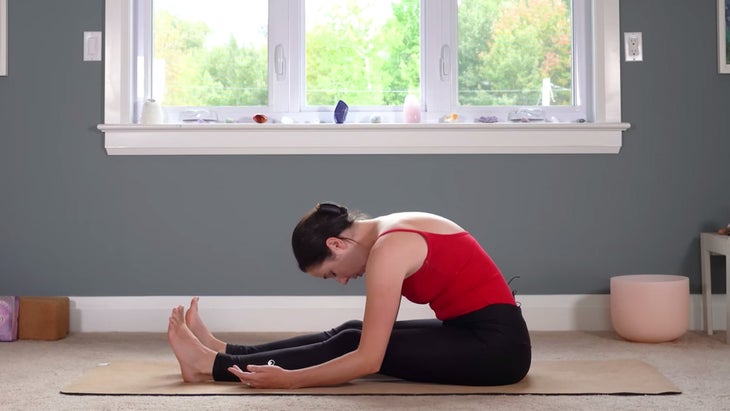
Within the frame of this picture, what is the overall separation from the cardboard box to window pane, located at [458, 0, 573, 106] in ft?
6.22

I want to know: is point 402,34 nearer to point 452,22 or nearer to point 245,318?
point 452,22

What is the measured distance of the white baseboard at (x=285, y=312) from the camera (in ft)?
12.7

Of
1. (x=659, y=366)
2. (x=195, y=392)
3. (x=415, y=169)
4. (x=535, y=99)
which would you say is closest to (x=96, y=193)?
(x=415, y=169)

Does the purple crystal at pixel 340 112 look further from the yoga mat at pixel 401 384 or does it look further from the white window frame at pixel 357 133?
the yoga mat at pixel 401 384

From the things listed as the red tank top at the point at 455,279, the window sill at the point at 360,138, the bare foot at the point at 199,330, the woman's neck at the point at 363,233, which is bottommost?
the bare foot at the point at 199,330

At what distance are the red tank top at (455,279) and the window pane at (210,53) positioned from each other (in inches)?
68.9

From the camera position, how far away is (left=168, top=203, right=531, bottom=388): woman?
96.7 inches

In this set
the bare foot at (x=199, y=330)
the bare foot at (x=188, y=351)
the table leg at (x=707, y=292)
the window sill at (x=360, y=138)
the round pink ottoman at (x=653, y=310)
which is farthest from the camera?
the window sill at (x=360, y=138)

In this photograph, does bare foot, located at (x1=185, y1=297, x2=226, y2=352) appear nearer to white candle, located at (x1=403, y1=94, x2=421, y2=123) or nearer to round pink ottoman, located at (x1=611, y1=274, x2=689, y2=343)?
white candle, located at (x1=403, y1=94, x2=421, y2=123)

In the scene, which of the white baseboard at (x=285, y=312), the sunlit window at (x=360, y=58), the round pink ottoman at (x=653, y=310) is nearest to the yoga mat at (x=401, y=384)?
the round pink ottoman at (x=653, y=310)

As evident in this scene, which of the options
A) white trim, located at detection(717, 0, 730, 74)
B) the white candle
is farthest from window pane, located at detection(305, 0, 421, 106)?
white trim, located at detection(717, 0, 730, 74)

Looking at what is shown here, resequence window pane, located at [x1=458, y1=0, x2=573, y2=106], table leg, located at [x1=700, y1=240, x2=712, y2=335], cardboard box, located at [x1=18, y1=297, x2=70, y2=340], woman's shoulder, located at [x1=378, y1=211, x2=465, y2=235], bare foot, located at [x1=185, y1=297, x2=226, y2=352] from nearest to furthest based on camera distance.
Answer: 1. woman's shoulder, located at [x1=378, y1=211, x2=465, y2=235]
2. bare foot, located at [x1=185, y1=297, x2=226, y2=352]
3. cardboard box, located at [x1=18, y1=297, x2=70, y2=340]
4. table leg, located at [x1=700, y1=240, x2=712, y2=335]
5. window pane, located at [x1=458, y1=0, x2=573, y2=106]

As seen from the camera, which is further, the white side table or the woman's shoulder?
the white side table

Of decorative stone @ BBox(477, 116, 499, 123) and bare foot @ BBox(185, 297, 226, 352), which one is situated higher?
decorative stone @ BBox(477, 116, 499, 123)
